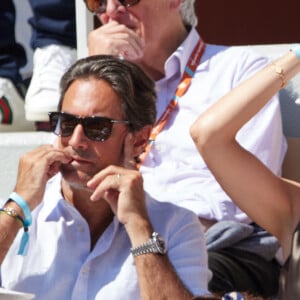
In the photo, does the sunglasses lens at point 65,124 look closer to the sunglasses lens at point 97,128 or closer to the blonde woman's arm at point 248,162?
the sunglasses lens at point 97,128

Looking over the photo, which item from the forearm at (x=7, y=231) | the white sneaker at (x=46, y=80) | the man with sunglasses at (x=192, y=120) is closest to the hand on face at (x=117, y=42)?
the man with sunglasses at (x=192, y=120)

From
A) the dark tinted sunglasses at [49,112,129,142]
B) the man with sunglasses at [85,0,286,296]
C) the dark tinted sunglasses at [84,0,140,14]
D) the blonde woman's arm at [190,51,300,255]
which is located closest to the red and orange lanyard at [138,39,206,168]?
the man with sunglasses at [85,0,286,296]

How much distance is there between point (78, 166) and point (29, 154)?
181mm

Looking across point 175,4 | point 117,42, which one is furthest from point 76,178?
point 175,4

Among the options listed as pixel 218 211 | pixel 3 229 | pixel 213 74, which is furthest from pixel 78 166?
pixel 213 74

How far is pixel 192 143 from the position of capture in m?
3.47

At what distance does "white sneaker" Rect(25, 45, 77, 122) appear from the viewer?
14.0 ft

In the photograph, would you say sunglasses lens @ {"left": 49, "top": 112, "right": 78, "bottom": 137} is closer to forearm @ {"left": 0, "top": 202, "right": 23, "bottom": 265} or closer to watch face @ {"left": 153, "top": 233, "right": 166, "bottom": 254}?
forearm @ {"left": 0, "top": 202, "right": 23, "bottom": 265}

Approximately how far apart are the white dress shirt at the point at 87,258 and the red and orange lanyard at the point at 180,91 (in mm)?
718

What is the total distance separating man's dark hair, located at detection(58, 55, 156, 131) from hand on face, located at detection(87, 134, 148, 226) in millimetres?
219

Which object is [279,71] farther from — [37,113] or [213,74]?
[37,113]

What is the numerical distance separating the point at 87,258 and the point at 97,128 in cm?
36

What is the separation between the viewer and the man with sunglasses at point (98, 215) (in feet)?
8.68

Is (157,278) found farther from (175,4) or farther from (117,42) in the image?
(175,4)
